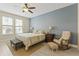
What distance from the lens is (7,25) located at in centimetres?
586

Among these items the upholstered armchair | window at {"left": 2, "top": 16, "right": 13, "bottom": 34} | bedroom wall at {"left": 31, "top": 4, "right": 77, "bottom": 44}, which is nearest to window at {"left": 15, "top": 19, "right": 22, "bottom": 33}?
window at {"left": 2, "top": 16, "right": 13, "bottom": 34}

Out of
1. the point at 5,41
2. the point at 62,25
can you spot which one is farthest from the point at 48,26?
the point at 5,41

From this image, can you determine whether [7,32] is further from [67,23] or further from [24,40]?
[67,23]

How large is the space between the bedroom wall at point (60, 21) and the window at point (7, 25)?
1.72 meters

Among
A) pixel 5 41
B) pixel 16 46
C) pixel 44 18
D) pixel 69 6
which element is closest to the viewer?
pixel 16 46

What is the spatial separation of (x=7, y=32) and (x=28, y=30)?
156 centimetres

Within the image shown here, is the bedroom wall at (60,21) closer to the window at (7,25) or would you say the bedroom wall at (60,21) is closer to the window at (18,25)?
the window at (18,25)

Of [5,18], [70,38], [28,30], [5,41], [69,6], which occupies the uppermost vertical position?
[69,6]

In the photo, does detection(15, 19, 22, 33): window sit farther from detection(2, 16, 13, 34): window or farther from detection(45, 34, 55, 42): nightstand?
detection(45, 34, 55, 42): nightstand

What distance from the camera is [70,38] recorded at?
4344 millimetres

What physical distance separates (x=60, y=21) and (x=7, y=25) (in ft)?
12.7

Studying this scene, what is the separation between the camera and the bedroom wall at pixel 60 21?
Result: 420 cm

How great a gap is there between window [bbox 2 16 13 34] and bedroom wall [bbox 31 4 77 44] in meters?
1.72

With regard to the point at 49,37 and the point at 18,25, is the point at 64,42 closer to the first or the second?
the point at 49,37
